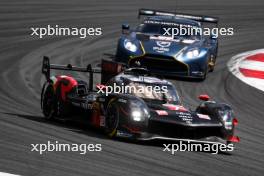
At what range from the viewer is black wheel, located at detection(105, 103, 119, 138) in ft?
41.8

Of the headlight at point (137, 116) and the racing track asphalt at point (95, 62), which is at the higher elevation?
the headlight at point (137, 116)

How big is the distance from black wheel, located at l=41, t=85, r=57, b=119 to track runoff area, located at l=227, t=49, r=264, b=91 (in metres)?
6.24

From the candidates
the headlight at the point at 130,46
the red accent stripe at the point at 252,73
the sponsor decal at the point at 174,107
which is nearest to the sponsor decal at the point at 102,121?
the sponsor decal at the point at 174,107

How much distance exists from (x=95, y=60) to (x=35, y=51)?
1572 millimetres

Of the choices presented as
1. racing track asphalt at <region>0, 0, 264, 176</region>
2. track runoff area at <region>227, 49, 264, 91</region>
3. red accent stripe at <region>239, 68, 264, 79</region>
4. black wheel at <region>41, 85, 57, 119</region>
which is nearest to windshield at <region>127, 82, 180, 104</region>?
racing track asphalt at <region>0, 0, 264, 176</region>

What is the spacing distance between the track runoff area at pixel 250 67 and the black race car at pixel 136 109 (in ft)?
19.6

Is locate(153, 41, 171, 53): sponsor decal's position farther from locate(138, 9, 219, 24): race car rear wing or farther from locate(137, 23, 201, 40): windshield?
locate(138, 9, 219, 24): race car rear wing

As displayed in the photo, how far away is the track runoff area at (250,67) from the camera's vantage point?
20094 mm

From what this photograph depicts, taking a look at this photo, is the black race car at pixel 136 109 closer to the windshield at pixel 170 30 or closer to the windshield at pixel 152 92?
the windshield at pixel 152 92

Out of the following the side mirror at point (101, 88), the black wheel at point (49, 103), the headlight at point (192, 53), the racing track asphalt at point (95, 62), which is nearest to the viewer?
the racing track asphalt at point (95, 62)

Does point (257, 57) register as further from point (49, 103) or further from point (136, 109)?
point (136, 109)

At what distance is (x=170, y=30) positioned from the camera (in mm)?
21062

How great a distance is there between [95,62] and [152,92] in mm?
7895

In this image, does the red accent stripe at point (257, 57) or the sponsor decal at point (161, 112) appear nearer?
the sponsor decal at point (161, 112)
